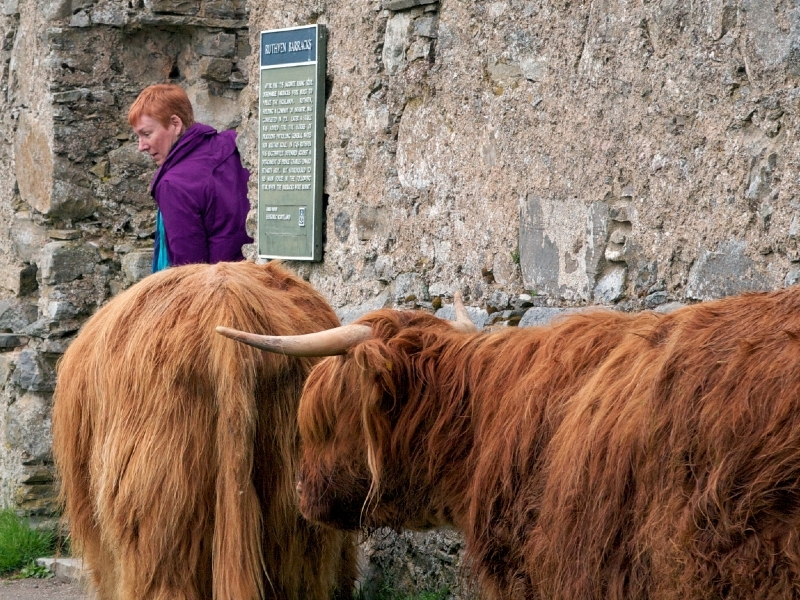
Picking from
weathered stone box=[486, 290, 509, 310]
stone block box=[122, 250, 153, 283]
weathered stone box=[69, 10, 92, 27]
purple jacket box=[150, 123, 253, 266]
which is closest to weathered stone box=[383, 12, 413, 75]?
weathered stone box=[486, 290, 509, 310]

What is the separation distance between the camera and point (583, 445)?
8.77 feet

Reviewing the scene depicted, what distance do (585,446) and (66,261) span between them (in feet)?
Answer: 17.9

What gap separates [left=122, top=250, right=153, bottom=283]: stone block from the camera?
732 centimetres

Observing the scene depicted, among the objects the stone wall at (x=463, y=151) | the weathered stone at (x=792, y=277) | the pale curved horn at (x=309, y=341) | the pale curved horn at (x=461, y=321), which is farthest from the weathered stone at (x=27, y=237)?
the weathered stone at (x=792, y=277)

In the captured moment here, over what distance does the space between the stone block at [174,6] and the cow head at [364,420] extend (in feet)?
14.4

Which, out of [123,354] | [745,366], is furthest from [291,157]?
[745,366]

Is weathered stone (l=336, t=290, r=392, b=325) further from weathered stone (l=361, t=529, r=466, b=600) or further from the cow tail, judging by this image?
the cow tail

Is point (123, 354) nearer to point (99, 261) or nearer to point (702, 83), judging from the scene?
point (702, 83)

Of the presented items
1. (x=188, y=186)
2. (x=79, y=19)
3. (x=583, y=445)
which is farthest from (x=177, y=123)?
(x=583, y=445)

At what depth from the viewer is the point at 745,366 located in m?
2.34

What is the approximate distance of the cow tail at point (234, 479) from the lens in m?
3.68

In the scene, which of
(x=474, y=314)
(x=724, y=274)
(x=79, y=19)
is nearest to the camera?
(x=724, y=274)

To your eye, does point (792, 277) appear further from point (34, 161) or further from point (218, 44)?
point (34, 161)

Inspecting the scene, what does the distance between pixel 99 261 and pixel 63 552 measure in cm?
189
